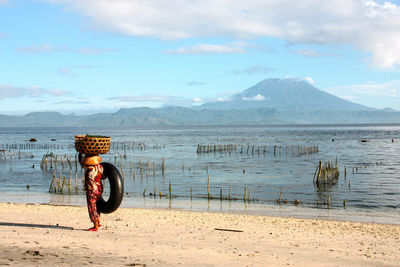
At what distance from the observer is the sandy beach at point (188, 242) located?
7707 millimetres

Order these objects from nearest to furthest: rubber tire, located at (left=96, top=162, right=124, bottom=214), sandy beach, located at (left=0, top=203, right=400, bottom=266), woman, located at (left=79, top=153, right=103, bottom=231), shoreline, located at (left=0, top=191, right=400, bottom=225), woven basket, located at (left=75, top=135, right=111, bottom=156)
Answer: sandy beach, located at (left=0, top=203, right=400, bottom=266)
woven basket, located at (left=75, top=135, right=111, bottom=156)
woman, located at (left=79, top=153, right=103, bottom=231)
rubber tire, located at (left=96, top=162, right=124, bottom=214)
shoreline, located at (left=0, top=191, right=400, bottom=225)

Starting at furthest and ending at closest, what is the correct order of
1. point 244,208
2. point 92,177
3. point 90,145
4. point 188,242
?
point 244,208
point 92,177
point 90,145
point 188,242

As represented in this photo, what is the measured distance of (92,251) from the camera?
8.09m

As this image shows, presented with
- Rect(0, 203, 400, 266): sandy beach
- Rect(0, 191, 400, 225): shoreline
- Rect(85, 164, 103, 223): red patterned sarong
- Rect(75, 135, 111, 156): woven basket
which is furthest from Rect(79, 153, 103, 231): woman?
Rect(0, 191, 400, 225): shoreline

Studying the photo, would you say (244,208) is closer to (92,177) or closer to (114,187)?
(114,187)

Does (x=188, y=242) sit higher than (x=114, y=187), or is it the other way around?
(x=114, y=187)

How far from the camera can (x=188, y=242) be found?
369 inches

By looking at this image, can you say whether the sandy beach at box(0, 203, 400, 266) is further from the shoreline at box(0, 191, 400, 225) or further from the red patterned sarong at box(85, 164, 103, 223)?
the shoreline at box(0, 191, 400, 225)

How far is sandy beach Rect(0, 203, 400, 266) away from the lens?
7.71 m

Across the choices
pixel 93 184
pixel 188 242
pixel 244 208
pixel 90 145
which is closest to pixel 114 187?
pixel 93 184

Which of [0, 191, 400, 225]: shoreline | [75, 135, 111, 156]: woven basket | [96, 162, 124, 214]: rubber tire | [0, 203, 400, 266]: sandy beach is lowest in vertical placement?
[0, 191, 400, 225]: shoreline

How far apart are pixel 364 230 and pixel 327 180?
1511 centimetres

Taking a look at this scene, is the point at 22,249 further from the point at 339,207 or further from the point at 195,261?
the point at 339,207

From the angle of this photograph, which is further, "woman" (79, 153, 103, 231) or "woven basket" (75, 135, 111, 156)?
"woman" (79, 153, 103, 231)
